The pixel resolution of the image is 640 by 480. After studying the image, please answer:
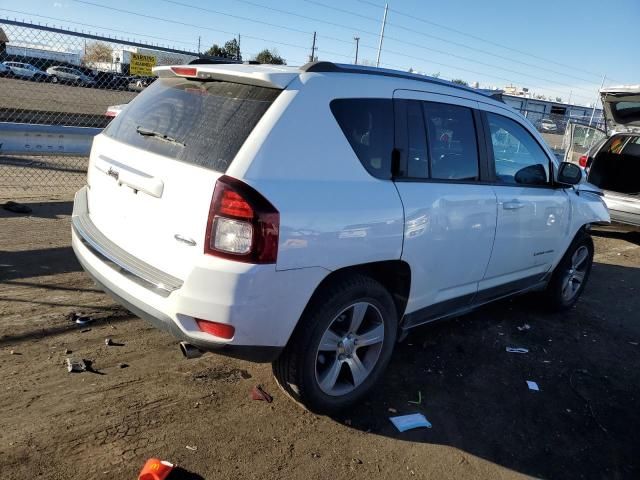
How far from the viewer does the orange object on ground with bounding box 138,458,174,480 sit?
2386 millimetres

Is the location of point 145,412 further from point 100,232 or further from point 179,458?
point 100,232

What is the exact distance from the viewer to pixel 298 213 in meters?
2.52

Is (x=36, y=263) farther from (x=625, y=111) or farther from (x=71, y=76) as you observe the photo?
(x=71, y=76)

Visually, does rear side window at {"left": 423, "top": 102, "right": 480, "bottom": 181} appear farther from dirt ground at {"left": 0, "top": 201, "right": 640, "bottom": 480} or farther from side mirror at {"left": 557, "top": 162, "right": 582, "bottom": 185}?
dirt ground at {"left": 0, "top": 201, "right": 640, "bottom": 480}

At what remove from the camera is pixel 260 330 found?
2527 millimetres

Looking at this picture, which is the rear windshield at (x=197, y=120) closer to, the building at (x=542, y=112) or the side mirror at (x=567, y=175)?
the side mirror at (x=567, y=175)

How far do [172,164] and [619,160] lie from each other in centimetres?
896

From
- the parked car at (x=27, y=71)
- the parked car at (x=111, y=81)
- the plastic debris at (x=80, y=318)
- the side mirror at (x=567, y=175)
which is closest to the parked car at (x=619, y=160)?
the side mirror at (x=567, y=175)

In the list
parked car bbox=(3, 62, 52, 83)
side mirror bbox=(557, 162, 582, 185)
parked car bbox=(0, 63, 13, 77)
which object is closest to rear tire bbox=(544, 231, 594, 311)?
side mirror bbox=(557, 162, 582, 185)

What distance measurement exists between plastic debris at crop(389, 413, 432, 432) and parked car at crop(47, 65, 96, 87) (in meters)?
→ 8.91

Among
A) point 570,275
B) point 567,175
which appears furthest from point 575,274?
point 567,175

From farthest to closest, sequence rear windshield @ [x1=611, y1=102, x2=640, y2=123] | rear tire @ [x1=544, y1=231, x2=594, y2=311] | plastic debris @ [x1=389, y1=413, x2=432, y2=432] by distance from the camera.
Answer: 1. rear windshield @ [x1=611, y1=102, x2=640, y2=123]
2. rear tire @ [x1=544, y1=231, x2=594, y2=311]
3. plastic debris @ [x1=389, y1=413, x2=432, y2=432]

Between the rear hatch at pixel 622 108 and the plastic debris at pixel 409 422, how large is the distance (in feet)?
21.4

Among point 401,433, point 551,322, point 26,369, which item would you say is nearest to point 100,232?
point 26,369
